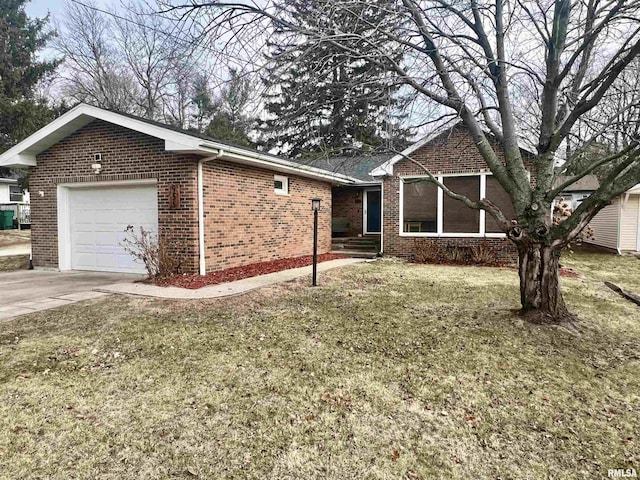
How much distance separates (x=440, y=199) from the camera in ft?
38.4

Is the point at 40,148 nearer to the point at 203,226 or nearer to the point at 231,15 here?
the point at 203,226

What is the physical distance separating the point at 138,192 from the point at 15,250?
9172 mm

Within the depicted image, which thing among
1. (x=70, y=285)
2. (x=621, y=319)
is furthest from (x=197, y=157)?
(x=621, y=319)

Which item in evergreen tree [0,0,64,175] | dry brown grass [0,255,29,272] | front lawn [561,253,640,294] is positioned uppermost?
evergreen tree [0,0,64,175]

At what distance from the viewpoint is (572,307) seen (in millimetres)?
5777

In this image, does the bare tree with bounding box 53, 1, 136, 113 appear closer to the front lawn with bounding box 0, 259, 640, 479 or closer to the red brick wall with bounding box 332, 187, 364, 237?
the red brick wall with bounding box 332, 187, 364, 237

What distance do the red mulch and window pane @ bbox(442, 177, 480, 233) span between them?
4.00 metres

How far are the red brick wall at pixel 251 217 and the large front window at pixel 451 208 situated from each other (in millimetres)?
3233

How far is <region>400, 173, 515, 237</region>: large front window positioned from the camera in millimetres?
11195

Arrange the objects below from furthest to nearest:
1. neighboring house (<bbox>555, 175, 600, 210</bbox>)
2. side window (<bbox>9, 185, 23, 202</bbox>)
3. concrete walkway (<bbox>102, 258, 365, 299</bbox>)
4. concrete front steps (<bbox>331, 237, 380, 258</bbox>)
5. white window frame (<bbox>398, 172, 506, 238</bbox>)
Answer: side window (<bbox>9, 185, 23, 202</bbox>) → neighboring house (<bbox>555, 175, 600, 210</bbox>) → concrete front steps (<bbox>331, 237, 380, 258</bbox>) → white window frame (<bbox>398, 172, 506, 238</bbox>) → concrete walkway (<bbox>102, 258, 365, 299</bbox>)

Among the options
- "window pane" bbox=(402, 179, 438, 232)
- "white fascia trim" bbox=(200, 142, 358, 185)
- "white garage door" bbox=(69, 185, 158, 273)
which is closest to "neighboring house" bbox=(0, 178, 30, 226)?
"white garage door" bbox=(69, 185, 158, 273)

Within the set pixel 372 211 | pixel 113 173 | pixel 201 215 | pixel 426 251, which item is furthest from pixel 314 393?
pixel 372 211

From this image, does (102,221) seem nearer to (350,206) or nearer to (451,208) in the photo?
(350,206)

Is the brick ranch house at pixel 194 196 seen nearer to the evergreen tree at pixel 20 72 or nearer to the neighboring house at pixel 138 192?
the neighboring house at pixel 138 192
